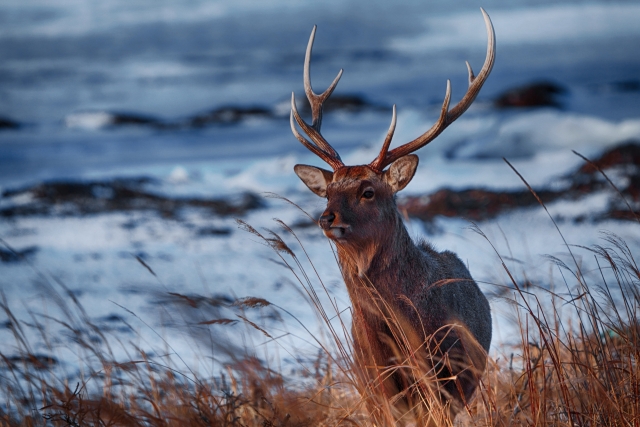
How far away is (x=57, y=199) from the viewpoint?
9531mm

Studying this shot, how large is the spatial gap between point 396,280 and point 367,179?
578mm

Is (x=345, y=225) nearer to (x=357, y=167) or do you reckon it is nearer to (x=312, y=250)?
(x=357, y=167)

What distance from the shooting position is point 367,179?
3.52 m

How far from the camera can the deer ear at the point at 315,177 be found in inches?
153

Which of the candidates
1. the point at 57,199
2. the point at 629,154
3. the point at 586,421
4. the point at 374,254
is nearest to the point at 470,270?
the point at 374,254

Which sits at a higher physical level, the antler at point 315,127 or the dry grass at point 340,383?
the antler at point 315,127

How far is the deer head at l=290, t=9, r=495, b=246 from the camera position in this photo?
332 centimetres

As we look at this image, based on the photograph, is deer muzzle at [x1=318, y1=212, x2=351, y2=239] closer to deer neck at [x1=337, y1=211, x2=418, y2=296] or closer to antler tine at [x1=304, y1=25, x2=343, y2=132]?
deer neck at [x1=337, y1=211, x2=418, y2=296]

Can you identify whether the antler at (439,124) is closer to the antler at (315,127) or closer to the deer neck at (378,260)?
the antler at (315,127)

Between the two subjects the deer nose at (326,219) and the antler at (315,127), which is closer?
the deer nose at (326,219)

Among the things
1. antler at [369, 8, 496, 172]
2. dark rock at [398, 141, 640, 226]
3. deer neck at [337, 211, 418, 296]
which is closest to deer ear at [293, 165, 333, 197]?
antler at [369, 8, 496, 172]

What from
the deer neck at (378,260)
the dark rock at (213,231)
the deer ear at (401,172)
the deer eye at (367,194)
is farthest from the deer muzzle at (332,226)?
the dark rock at (213,231)

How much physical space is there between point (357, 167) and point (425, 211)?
3.93 metres

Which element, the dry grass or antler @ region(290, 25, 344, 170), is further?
antler @ region(290, 25, 344, 170)
